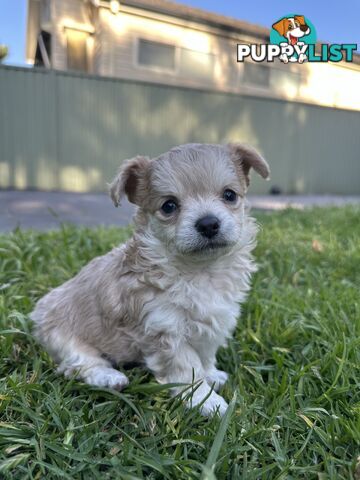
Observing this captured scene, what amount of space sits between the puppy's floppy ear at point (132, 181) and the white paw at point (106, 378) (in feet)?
2.83

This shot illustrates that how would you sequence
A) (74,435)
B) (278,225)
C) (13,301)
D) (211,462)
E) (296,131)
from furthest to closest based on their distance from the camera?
1. (296,131)
2. (278,225)
3. (13,301)
4. (74,435)
5. (211,462)

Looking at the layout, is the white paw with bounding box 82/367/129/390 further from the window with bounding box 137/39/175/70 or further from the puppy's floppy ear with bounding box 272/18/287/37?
the window with bounding box 137/39/175/70

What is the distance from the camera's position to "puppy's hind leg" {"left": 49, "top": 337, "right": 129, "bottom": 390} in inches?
79.8

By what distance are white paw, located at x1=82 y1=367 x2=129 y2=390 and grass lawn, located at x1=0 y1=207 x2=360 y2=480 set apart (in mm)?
43

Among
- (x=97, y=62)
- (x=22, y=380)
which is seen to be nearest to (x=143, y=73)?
(x=97, y=62)

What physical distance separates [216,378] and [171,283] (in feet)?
2.00

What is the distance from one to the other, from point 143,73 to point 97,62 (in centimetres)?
171

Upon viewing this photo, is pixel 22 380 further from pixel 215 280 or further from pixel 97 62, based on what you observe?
pixel 97 62

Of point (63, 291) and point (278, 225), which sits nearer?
point (63, 291)

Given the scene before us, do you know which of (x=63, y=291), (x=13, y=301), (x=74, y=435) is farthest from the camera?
(x=13, y=301)

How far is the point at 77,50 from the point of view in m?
15.4

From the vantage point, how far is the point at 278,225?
234 inches

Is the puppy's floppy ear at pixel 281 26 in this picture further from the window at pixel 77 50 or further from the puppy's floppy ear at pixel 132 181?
the puppy's floppy ear at pixel 132 181

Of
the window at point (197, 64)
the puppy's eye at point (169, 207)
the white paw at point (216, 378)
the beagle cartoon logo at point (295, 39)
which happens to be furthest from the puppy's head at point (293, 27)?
the white paw at point (216, 378)
